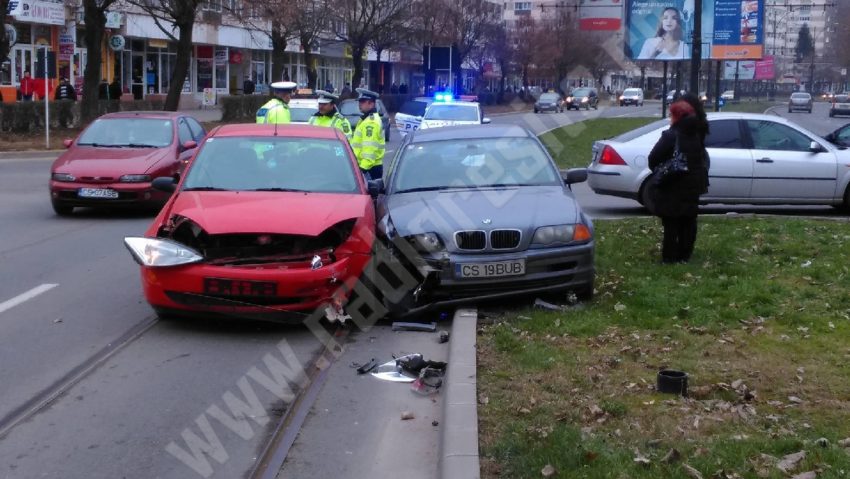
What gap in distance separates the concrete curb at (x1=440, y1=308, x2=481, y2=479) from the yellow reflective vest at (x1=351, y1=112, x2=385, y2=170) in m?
5.92

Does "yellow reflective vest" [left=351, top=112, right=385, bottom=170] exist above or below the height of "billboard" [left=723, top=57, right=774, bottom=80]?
below

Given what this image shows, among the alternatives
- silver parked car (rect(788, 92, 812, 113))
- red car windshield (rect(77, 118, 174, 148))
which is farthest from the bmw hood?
silver parked car (rect(788, 92, 812, 113))

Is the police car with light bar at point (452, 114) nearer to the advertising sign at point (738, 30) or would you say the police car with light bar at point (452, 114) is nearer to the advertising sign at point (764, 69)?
the advertising sign at point (738, 30)

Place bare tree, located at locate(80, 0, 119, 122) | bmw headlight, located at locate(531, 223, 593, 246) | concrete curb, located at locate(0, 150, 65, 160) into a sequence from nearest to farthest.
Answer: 1. bmw headlight, located at locate(531, 223, 593, 246)
2. concrete curb, located at locate(0, 150, 65, 160)
3. bare tree, located at locate(80, 0, 119, 122)

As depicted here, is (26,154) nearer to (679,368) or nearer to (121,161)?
(121,161)

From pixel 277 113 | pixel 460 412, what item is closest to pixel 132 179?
pixel 277 113

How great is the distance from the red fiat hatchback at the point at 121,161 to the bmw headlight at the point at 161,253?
6.77 m

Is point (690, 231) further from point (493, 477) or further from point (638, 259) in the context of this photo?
point (493, 477)

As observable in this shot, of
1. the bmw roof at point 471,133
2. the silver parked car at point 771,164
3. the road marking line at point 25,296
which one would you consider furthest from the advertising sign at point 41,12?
the bmw roof at point 471,133

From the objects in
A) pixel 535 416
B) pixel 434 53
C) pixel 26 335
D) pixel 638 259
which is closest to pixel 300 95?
pixel 434 53

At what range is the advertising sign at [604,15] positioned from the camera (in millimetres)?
46906

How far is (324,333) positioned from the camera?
8.15 meters

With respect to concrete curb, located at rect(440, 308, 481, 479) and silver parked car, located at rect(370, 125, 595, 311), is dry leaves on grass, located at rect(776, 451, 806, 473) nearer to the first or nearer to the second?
concrete curb, located at rect(440, 308, 481, 479)

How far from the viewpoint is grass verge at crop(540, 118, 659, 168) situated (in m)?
25.6
